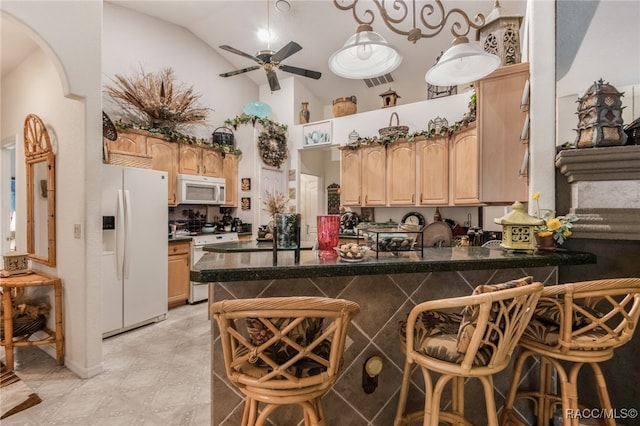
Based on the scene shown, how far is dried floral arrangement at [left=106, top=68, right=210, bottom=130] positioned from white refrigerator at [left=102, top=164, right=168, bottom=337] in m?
1.51

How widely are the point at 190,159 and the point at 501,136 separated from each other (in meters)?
4.28

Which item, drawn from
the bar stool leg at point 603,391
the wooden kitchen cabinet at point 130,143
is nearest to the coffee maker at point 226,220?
the wooden kitchen cabinet at point 130,143

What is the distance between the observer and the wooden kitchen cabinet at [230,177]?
5641 mm

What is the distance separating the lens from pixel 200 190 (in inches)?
199

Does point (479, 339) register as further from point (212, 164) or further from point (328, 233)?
point (212, 164)

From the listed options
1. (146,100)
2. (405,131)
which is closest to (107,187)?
(146,100)

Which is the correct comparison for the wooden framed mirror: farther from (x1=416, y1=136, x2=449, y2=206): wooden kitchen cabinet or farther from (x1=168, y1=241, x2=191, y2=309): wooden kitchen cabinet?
(x1=416, y1=136, x2=449, y2=206): wooden kitchen cabinet

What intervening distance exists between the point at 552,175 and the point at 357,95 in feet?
15.7

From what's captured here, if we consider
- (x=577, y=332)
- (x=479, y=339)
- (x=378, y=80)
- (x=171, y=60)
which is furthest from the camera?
(x=378, y=80)

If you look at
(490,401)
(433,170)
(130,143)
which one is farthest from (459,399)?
(130,143)

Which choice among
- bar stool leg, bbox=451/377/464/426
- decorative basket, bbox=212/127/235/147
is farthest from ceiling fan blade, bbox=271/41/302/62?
bar stool leg, bbox=451/377/464/426

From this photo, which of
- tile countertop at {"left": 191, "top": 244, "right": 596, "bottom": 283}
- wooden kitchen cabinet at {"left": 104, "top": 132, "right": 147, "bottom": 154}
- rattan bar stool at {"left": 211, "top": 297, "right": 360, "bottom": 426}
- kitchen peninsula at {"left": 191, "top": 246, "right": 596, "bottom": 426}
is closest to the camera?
rattan bar stool at {"left": 211, "top": 297, "right": 360, "bottom": 426}

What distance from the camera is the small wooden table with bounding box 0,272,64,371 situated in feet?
8.28

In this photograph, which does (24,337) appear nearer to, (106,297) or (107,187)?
(106,297)
